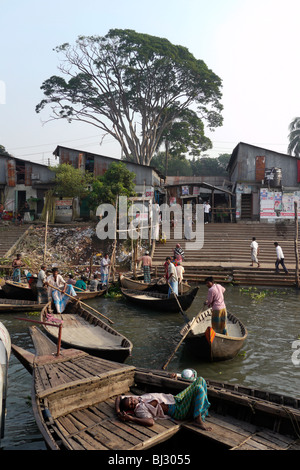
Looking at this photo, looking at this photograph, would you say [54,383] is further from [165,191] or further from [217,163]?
[217,163]

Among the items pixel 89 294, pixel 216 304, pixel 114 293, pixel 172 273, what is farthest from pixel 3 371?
pixel 114 293

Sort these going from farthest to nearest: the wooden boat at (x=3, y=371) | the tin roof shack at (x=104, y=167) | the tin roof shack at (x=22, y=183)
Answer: the tin roof shack at (x=22, y=183) < the tin roof shack at (x=104, y=167) < the wooden boat at (x=3, y=371)

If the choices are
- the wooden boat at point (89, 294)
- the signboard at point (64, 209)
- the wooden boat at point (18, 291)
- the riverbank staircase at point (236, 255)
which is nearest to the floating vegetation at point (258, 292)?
the riverbank staircase at point (236, 255)

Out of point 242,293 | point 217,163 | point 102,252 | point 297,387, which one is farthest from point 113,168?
point 217,163

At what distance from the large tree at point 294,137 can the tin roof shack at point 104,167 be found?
1708cm

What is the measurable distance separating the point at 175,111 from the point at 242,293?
20337 mm

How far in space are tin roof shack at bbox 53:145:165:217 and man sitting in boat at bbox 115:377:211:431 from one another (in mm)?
22595

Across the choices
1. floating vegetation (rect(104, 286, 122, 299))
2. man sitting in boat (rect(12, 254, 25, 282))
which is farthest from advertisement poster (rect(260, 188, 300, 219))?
man sitting in boat (rect(12, 254, 25, 282))

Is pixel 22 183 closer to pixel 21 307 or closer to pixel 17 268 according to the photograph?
pixel 17 268

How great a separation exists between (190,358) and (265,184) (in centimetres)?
2063

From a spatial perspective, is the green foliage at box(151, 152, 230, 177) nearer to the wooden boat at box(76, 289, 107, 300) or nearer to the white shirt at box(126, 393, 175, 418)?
the wooden boat at box(76, 289, 107, 300)

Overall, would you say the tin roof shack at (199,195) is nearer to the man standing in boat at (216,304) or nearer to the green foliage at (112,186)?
the green foliage at (112,186)

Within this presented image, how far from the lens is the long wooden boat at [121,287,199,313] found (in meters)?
12.2

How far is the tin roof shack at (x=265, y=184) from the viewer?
26.2 metres
